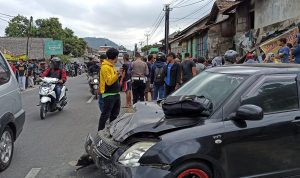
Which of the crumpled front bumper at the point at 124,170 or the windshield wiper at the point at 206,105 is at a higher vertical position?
the windshield wiper at the point at 206,105

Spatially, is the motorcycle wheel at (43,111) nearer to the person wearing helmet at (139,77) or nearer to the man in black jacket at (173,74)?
the person wearing helmet at (139,77)

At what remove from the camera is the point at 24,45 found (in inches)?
2682

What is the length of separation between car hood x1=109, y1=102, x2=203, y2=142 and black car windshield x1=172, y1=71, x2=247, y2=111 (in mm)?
414

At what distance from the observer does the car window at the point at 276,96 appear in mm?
4156

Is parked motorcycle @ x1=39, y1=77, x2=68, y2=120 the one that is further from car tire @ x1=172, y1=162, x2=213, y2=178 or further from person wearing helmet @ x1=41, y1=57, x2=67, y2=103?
car tire @ x1=172, y1=162, x2=213, y2=178

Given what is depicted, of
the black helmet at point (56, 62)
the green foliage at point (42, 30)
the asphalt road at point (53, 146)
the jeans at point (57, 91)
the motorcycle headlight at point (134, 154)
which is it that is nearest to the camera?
the motorcycle headlight at point (134, 154)

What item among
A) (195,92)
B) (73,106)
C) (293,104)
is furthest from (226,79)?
(73,106)

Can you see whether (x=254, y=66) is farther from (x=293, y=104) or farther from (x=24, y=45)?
(x=24, y=45)

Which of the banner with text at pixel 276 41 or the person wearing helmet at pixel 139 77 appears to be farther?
the banner with text at pixel 276 41

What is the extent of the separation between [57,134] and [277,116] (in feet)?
17.1

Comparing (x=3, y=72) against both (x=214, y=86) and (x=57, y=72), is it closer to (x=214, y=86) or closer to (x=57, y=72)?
(x=214, y=86)

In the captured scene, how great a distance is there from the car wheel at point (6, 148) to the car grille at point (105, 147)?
1.68 m

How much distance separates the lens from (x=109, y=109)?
6.95m

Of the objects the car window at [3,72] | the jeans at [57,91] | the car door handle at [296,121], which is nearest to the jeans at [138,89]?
the jeans at [57,91]
